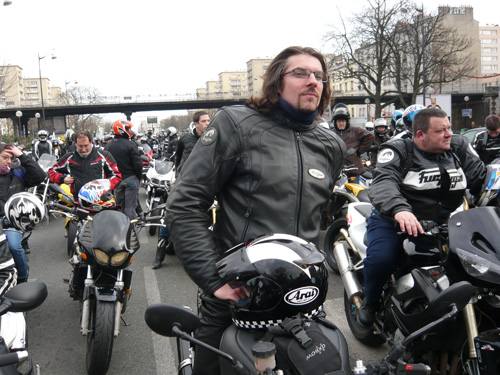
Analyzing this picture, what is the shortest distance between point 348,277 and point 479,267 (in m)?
1.60

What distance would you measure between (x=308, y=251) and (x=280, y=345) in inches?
12.7

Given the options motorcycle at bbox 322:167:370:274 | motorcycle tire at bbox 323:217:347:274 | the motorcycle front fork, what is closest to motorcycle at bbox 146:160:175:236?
motorcycle at bbox 322:167:370:274

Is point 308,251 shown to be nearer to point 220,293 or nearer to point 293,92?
point 220,293

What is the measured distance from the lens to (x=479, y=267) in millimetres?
2141

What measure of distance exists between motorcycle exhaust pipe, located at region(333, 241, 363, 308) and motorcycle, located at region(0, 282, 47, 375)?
2.22m

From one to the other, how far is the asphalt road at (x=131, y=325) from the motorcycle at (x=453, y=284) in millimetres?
1066

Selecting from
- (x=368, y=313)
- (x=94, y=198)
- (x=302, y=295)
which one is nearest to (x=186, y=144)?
(x=94, y=198)

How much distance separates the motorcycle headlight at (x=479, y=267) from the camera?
6.84ft

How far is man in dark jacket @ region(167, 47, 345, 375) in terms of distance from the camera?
1.84 metres

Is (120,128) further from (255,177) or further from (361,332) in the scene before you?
(255,177)

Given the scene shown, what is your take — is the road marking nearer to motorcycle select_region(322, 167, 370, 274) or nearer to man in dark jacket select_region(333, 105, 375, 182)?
motorcycle select_region(322, 167, 370, 274)

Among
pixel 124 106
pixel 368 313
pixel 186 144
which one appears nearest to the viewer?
pixel 368 313

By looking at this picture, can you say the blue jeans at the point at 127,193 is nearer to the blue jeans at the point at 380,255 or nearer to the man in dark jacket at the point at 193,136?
the man in dark jacket at the point at 193,136

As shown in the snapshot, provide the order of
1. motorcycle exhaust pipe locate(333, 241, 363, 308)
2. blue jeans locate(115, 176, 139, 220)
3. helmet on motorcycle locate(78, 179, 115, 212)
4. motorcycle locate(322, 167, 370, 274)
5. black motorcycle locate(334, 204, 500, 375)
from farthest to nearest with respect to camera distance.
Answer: blue jeans locate(115, 176, 139, 220) → motorcycle locate(322, 167, 370, 274) → helmet on motorcycle locate(78, 179, 115, 212) → motorcycle exhaust pipe locate(333, 241, 363, 308) → black motorcycle locate(334, 204, 500, 375)
